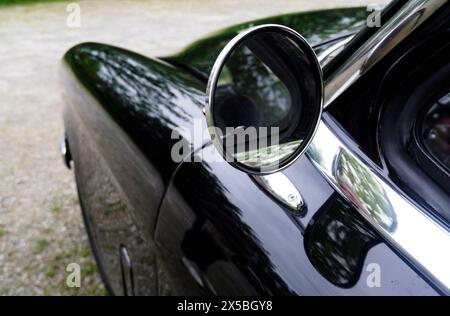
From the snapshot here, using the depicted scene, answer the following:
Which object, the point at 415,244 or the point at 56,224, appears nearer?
the point at 415,244

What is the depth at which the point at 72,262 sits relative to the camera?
3.32 m

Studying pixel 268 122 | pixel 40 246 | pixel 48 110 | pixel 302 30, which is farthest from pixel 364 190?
pixel 48 110

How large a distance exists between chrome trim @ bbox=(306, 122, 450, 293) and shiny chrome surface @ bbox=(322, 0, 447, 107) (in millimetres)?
120

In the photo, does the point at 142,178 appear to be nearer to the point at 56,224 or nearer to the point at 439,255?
the point at 439,255

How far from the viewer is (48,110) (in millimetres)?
5805

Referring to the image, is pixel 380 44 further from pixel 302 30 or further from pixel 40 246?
pixel 40 246

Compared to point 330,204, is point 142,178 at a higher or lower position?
lower

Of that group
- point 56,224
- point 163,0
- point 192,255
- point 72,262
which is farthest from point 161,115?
point 163,0

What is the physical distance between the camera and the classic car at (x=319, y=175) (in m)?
1.01

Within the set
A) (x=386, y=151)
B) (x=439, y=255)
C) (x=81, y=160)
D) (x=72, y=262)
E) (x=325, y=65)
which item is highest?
(x=325, y=65)

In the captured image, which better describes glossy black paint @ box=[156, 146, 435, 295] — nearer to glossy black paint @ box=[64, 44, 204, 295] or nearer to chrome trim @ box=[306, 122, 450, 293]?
chrome trim @ box=[306, 122, 450, 293]

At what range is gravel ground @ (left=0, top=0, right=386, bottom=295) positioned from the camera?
131 inches

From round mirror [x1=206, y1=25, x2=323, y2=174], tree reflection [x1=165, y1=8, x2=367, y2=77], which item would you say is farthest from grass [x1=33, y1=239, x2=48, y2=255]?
round mirror [x1=206, y1=25, x2=323, y2=174]

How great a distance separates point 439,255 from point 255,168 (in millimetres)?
395
